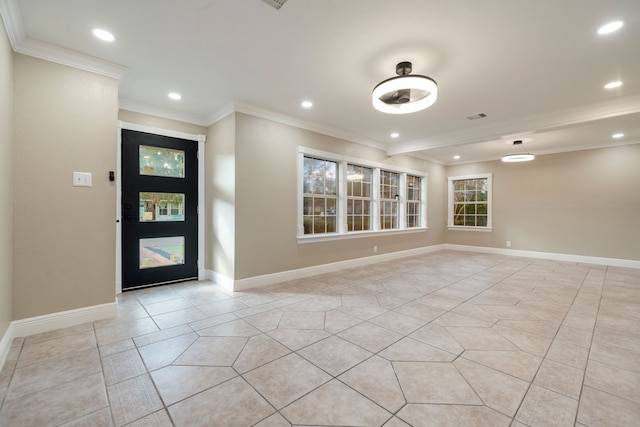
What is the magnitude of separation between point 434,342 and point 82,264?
3.52m

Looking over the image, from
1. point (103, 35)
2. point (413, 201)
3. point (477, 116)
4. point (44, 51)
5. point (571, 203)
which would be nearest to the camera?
point (103, 35)

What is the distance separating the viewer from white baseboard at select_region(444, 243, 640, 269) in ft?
18.6

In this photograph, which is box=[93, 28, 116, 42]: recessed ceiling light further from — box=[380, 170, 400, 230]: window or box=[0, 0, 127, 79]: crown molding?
box=[380, 170, 400, 230]: window

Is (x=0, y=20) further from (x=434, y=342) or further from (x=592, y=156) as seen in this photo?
(x=592, y=156)

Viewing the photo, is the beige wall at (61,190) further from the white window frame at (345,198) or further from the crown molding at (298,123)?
A: the white window frame at (345,198)

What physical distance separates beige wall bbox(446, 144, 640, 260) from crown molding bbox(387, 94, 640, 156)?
3044 mm

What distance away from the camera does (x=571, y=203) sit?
6.25m

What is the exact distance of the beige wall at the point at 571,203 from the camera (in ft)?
18.5

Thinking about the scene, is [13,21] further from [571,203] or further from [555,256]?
[555,256]

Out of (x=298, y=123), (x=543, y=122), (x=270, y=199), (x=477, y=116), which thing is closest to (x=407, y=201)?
(x=477, y=116)

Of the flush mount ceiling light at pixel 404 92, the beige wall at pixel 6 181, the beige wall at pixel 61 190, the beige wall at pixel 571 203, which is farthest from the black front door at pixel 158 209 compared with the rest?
the beige wall at pixel 571 203

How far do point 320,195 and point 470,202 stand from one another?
537cm

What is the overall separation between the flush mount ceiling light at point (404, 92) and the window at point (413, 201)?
13.8 feet

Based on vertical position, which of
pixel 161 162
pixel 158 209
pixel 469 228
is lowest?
pixel 469 228
